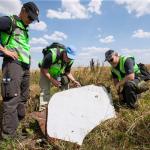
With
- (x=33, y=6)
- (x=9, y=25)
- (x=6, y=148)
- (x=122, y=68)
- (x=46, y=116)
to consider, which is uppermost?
(x=33, y=6)

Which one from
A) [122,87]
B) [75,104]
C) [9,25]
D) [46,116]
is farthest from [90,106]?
[9,25]

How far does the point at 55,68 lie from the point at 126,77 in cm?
129

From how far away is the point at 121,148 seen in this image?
14.4ft

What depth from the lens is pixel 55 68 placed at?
5.96 metres

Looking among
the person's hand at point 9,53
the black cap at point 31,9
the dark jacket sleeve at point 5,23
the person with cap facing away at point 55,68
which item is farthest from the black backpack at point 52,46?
the dark jacket sleeve at point 5,23

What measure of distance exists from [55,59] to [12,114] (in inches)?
59.9

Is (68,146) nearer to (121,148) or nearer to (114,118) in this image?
(121,148)

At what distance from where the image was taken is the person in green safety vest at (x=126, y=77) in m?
5.63

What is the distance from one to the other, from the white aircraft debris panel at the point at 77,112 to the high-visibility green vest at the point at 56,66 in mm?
893

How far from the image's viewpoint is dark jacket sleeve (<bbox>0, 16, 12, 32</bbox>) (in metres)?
4.50

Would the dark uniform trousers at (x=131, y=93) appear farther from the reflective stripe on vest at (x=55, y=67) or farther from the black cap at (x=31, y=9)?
the black cap at (x=31, y=9)

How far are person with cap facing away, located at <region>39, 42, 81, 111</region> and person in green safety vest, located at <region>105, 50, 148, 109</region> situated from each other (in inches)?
30.2

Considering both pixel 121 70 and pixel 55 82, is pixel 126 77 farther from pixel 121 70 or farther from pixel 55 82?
pixel 55 82

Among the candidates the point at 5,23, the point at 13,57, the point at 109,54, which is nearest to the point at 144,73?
the point at 109,54
